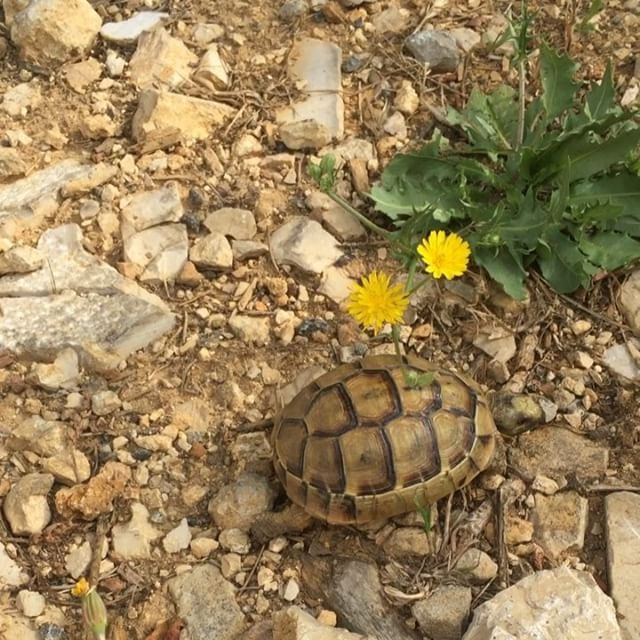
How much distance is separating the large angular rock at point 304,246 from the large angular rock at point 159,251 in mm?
410

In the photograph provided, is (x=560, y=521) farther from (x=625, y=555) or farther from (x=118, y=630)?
(x=118, y=630)

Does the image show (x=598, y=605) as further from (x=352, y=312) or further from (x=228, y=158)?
(x=228, y=158)

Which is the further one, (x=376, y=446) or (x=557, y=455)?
(x=557, y=455)

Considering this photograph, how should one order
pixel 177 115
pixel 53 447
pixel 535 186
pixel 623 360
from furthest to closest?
pixel 177 115
pixel 535 186
pixel 623 360
pixel 53 447

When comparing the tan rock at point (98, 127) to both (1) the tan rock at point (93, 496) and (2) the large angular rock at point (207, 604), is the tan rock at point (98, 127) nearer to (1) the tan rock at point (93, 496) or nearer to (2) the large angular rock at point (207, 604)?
(1) the tan rock at point (93, 496)

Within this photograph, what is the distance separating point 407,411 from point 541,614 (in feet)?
2.59

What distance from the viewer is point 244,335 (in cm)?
368

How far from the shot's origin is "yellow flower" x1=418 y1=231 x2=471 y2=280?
3.27m

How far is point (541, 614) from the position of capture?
2.85m

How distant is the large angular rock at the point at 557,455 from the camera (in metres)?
3.34

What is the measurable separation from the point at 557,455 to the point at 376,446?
803 millimetres

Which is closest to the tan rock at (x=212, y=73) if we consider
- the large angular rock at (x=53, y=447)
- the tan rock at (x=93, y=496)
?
the large angular rock at (x=53, y=447)

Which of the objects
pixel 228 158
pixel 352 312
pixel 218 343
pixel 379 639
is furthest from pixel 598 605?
pixel 228 158

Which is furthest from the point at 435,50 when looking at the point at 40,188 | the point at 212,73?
the point at 40,188
